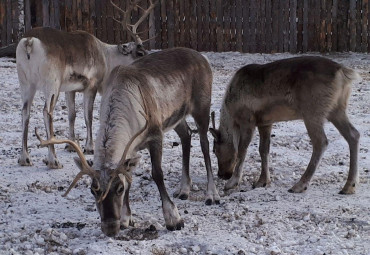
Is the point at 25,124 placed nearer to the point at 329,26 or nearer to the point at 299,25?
the point at 299,25

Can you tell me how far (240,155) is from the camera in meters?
7.09

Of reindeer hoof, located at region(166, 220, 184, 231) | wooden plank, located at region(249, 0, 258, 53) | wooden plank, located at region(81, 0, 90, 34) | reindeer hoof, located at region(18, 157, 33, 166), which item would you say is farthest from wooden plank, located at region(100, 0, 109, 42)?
reindeer hoof, located at region(166, 220, 184, 231)

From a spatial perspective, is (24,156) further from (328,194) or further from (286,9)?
(286,9)

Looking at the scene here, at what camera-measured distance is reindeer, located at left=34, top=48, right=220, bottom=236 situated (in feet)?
16.1

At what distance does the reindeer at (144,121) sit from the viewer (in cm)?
491

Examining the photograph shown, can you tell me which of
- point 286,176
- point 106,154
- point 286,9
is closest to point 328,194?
point 286,176

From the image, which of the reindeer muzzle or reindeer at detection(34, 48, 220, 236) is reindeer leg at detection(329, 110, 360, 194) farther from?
the reindeer muzzle

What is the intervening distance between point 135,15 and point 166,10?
31.5 inches

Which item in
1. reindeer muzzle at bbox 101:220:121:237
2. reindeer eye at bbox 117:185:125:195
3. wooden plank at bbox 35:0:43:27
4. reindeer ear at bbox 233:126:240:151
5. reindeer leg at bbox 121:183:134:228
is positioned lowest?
reindeer leg at bbox 121:183:134:228

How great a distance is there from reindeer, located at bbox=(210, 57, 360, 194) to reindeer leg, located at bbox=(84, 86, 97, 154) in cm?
188

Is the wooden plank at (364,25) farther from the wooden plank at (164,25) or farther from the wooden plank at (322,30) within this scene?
the wooden plank at (164,25)

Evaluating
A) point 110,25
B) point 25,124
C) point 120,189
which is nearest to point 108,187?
point 120,189

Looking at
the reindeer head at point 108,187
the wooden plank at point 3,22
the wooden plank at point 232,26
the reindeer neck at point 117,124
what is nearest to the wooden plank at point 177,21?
the wooden plank at point 232,26

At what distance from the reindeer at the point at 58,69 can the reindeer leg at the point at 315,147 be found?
2.76m
